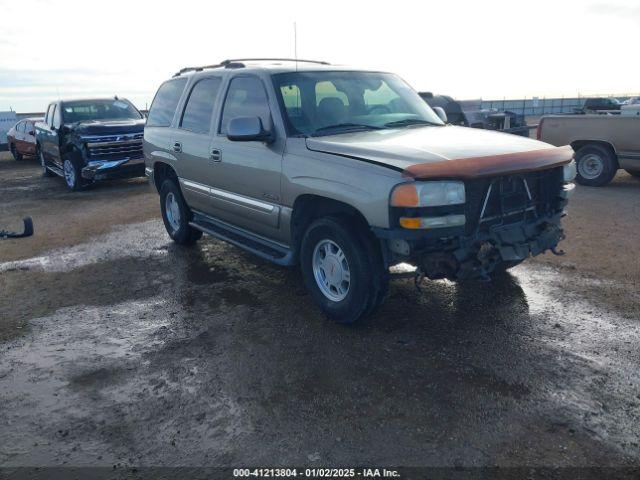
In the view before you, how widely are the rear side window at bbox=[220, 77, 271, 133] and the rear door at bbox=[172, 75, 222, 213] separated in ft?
0.78

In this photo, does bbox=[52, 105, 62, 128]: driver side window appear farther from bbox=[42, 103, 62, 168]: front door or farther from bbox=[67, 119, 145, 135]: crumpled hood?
bbox=[67, 119, 145, 135]: crumpled hood

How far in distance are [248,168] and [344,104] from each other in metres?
1.05

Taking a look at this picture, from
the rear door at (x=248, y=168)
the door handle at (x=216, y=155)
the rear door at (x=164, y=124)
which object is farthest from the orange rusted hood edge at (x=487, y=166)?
the rear door at (x=164, y=124)

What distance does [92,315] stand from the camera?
193 inches

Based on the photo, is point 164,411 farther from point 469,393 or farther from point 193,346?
point 469,393

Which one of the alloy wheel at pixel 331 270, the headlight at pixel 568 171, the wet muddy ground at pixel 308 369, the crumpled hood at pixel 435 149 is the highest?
the crumpled hood at pixel 435 149

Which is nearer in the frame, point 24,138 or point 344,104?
point 344,104

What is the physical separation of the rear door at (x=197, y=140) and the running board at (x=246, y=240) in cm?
17

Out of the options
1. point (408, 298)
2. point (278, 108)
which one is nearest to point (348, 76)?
point (278, 108)

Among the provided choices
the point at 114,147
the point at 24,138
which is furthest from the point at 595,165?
the point at 24,138

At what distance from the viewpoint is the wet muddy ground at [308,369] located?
292 cm

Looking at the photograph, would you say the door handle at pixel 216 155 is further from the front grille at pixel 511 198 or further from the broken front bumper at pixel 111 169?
the broken front bumper at pixel 111 169

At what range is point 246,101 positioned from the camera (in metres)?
5.14

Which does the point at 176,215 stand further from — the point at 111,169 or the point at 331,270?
the point at 111,169
